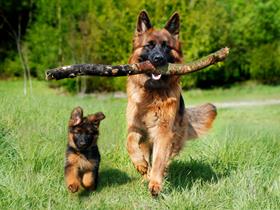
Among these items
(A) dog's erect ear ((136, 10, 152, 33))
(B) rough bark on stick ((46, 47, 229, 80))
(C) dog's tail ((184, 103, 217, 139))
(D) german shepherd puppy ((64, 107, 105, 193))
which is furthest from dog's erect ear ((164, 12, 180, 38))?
(D) german shepherd puppy ((64, 107, 105, 193))

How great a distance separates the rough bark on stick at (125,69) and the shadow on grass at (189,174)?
60.2 inches

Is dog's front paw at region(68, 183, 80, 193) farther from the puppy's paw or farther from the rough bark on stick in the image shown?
the rough bark on stick

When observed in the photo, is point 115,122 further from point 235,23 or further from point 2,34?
point 2,34

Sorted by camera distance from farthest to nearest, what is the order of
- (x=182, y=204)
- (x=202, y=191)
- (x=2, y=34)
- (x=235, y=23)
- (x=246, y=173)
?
(x=2, y=34) < (x=235, y=23) < (x=246, y=173) < (x=202, y=191) < (x=182, y=204)

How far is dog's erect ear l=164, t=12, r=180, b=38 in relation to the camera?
8734 millimetres

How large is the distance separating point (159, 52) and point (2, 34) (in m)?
31.4

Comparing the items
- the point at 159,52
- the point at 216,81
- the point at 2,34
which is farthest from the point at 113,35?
the point at 159,52

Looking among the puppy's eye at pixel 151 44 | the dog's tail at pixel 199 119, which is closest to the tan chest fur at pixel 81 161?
the puppy's eye at pixel 151 44

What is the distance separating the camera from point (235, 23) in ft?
114

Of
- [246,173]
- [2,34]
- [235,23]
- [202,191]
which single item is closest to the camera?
[202,191]

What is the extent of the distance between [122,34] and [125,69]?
23.1 meters

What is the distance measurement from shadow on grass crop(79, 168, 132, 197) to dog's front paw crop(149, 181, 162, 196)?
77 centimetres

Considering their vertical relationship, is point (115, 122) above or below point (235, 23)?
below

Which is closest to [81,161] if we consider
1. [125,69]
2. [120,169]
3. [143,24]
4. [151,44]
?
[120,169]
